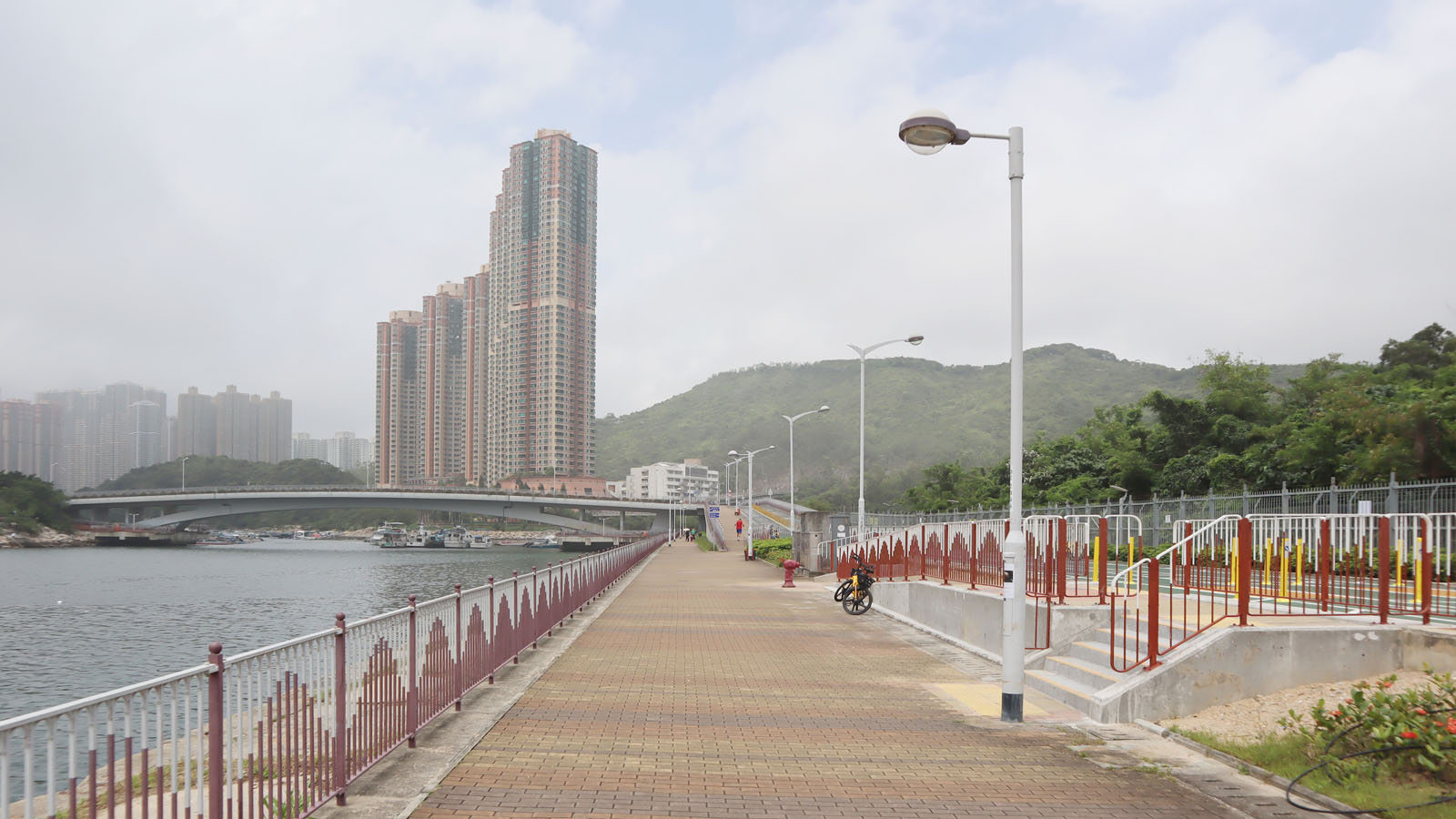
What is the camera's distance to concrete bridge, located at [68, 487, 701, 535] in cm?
9812

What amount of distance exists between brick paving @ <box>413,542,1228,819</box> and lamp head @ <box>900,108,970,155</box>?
19.1 ft

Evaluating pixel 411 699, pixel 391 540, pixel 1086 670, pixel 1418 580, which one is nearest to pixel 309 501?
pixel 391 540

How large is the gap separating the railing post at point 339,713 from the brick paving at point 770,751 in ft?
1.87

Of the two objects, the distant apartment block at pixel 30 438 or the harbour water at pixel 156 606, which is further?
the distant apartment block at pixel 30 438

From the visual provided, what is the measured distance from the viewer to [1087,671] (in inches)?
428

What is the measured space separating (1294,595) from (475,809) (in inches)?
379

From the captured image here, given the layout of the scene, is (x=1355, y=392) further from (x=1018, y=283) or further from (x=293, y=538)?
(x=293, y=538)

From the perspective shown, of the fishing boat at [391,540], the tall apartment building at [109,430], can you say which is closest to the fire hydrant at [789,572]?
the fishing boat at [391,540]

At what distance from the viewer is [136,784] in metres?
4.29

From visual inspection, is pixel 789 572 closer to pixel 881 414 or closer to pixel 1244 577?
pixel 1244 577

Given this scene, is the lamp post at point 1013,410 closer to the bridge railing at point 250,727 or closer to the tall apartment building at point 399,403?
the bridge railing at point 250,727

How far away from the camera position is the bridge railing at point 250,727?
158 inches

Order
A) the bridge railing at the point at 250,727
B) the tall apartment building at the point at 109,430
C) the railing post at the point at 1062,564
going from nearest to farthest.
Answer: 1. the bridge railing at the point at 250,727
2. the railing post at the point at 1062,564
3. the tall apartment building at the point at 109,430

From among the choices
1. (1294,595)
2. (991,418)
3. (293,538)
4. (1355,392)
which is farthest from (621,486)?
(1294,595)
